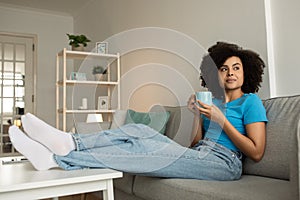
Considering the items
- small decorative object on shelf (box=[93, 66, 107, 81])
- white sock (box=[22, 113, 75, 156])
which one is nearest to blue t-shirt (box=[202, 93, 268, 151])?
white sock (box=[22, 113, 75, 156])

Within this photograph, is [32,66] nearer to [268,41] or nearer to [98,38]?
[98,38]

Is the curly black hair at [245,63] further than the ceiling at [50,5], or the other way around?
the ceiling at [50,5]

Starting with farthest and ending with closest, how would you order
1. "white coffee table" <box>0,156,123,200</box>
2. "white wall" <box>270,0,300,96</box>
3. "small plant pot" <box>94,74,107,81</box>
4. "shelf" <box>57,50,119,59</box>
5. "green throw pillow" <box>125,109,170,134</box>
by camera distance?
"small plant pot" <box>94,74,107,81</box> → "shelf" <box>57,50,119,59</box> → "green throw pillow" <box>125,109,170,134</box> → "white wall" <box>270,0,300,96</box> → "white coffee table" <box>0,156,123,200</box>

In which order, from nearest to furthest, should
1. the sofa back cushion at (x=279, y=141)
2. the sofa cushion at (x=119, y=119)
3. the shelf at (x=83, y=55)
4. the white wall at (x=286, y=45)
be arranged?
1. the sofa back cushion at (x=279, y=141)
2. the white wall at (x=286, y=45)
3. the sofa cushion at (x=119, y=119)
4. the shelf at (x=83, y=55)

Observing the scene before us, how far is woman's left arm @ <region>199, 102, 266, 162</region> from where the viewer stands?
1341 millimetres

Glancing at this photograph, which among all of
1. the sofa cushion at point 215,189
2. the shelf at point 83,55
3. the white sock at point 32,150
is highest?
the shelf at point 83,55

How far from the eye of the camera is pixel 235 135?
4.39 ft

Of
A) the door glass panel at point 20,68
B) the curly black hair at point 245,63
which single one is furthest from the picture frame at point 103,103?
the curly black hair at point 245,63

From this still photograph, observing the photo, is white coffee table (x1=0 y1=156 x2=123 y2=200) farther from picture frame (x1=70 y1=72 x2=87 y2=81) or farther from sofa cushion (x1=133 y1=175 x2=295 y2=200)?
picture frame (x1=70 y1=72 x2=87 y2=81)

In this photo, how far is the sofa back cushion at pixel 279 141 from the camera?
4.34ft

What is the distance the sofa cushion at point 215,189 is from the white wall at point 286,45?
2.34 feet

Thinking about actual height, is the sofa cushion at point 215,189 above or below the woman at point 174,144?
below

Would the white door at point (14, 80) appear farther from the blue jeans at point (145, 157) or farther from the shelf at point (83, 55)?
the blue jeans at point (145, 157)

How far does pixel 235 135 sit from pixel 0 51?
4.23 m
